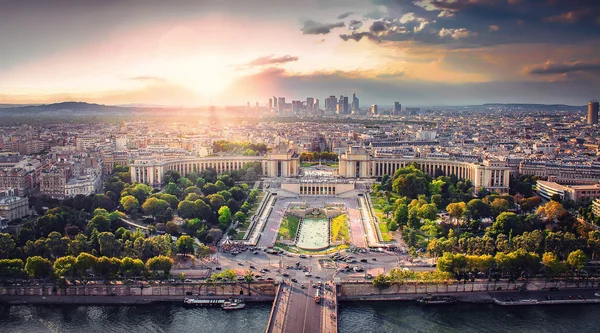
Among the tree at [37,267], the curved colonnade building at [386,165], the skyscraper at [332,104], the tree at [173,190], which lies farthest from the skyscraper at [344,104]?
the tree at [37,267]

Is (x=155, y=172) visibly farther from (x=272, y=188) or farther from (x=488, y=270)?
(x=488, y=270)

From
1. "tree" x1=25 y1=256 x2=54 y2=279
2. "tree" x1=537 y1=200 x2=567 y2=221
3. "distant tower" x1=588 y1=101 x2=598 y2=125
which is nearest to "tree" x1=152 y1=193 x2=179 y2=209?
"tree" x1=25 y1=256 x2=54 y2=279

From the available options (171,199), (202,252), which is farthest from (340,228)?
(171,199)

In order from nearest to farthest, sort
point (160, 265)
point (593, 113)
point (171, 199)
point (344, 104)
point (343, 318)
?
point (343, 318)
point (160, 265)
point (171, 199)
point (593, 113)
point (344, 104)

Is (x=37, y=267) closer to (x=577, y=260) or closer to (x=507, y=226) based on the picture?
(x=507, y=226)

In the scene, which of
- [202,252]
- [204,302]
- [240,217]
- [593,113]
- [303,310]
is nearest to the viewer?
[303,310]

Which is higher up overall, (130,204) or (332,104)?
(332,104)

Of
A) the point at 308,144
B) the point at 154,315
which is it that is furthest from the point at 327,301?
the point at 308,144
